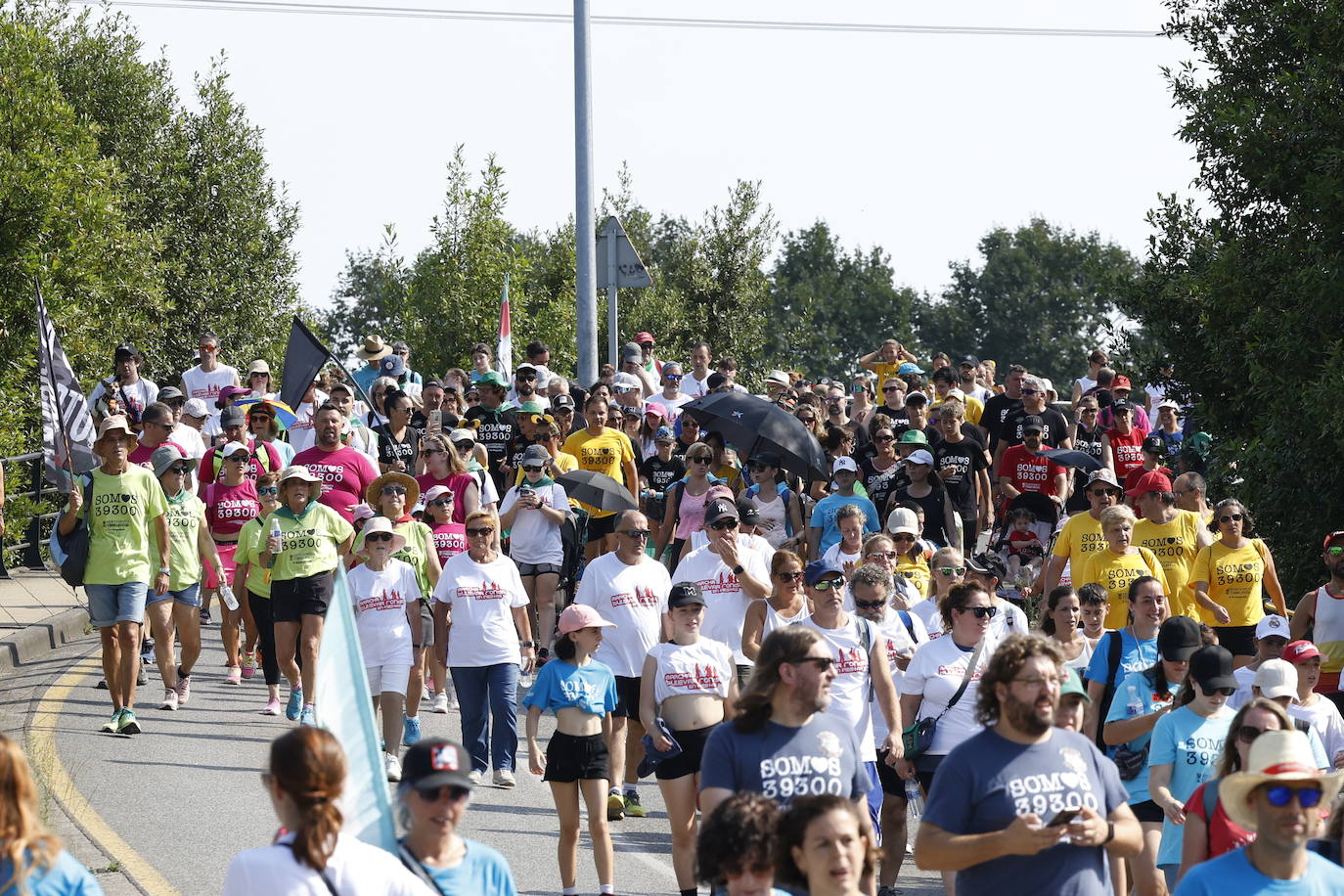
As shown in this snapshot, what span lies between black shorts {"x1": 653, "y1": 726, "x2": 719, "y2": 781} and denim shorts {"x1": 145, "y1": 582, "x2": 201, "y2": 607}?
5459 millimetres

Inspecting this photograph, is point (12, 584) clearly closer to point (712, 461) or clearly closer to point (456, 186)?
point (712, 461)

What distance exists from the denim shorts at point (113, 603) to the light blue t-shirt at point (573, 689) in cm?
388

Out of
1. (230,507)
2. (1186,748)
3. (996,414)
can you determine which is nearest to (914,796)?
(1186,748)

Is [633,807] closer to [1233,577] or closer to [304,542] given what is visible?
[304,542]

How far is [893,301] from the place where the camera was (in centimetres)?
10731

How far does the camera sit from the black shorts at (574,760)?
29.9 ft

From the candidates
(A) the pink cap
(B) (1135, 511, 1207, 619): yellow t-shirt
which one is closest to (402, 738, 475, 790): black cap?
(A) the pink cap

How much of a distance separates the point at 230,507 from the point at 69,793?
4.19m

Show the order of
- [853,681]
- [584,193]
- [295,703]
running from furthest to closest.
A: [584,193] < [295,703] < [853,681]

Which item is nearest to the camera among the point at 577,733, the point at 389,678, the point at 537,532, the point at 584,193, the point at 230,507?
the point at 577,733

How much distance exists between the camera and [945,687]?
29.6ft

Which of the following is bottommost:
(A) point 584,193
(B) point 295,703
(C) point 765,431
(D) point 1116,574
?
(B) point 295,703

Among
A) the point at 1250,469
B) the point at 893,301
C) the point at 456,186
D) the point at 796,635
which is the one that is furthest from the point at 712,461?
the point at 893,301

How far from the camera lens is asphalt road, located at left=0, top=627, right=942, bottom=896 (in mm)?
9297
